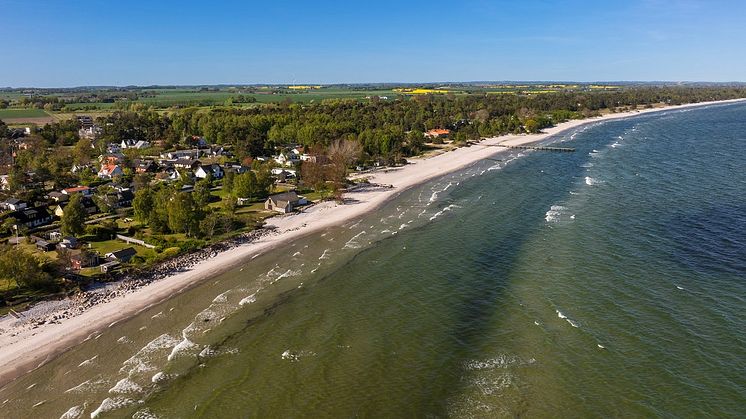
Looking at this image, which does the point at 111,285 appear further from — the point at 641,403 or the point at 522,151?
the point at 522,151

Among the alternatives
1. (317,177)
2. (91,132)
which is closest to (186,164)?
(317,177)

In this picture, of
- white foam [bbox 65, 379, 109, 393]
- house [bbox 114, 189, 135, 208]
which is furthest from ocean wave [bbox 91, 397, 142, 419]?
house [bbox 114, 189, 135, 208]

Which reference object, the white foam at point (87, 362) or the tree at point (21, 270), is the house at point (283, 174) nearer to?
the tree at point (21, 270)

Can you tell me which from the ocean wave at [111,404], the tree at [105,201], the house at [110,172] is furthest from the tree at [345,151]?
the ocean wave at [111,404]

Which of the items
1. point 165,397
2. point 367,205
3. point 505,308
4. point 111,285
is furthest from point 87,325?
point 367,205

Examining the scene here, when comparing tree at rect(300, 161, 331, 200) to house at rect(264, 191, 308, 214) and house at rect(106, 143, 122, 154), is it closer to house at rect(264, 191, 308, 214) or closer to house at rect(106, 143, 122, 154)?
house at rect(264, 191, 308, 214)

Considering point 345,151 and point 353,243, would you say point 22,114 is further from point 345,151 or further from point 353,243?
point 353,243

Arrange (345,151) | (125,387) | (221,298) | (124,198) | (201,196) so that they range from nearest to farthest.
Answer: (125,387) < (221,298) < (201,196) < (124,198) < (345,151)
